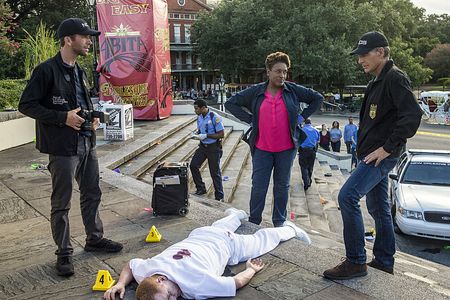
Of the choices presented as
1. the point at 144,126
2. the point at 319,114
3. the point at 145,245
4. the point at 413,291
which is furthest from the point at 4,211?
the point at 319,114

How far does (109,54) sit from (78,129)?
41.3 feet

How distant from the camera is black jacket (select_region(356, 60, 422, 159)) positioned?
10.0ft

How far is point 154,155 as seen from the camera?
33.1ft

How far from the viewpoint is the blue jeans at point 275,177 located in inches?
182

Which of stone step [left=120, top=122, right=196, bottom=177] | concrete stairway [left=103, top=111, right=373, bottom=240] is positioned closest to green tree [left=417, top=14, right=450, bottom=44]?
concrete stairway [left=103, top=111, right=373, bottom=240]

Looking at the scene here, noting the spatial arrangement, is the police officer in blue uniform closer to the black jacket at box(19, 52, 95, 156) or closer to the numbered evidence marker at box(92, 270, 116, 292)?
the black jacket at box(19, 52, 95, 156)

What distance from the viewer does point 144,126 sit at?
14.6 metres

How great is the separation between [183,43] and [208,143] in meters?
56.1

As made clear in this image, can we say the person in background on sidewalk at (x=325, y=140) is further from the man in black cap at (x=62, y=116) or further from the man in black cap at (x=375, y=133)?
the man in black cap at (x=62, y=116)

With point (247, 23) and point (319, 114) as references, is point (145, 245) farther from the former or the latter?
point (247, 23)

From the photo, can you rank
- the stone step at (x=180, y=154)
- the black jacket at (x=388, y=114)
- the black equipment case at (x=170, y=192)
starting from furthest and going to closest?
1. the stone step at (x=180, y=154)
2. the black equipment case at (x=170, y=192)
3. the black jacket at (x=388, y=114)

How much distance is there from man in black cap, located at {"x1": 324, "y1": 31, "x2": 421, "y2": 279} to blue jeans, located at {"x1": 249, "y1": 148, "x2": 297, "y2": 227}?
127cm

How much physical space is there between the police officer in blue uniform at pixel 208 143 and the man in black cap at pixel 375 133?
4.50 meters

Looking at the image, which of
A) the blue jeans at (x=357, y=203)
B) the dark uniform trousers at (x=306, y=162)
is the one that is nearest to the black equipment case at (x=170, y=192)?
the blue jeans at (x=357, y=203)
